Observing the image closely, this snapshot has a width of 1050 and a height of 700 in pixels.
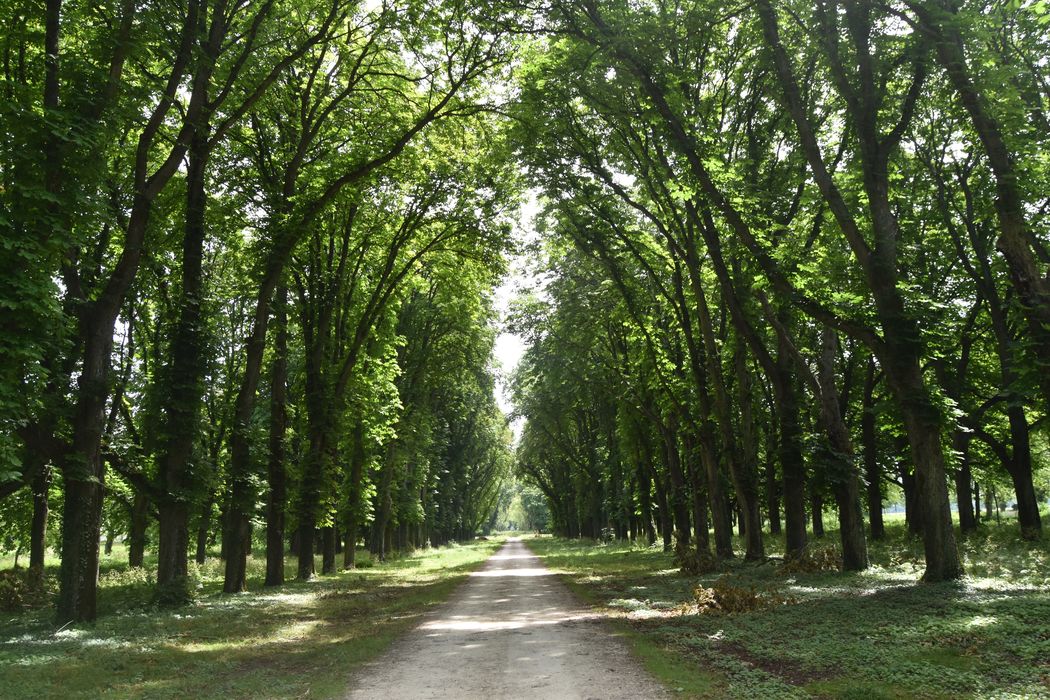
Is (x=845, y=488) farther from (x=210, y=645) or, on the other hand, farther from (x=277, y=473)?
(x=277, y=473)

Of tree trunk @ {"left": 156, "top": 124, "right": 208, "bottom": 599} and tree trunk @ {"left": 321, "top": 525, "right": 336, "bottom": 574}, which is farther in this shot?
tree trunk @ {"left": 321, "top": 525, "right": 336, "bottom": 574}

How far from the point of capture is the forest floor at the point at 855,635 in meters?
7.03

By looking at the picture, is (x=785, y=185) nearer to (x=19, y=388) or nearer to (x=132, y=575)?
(x=19, y=388)

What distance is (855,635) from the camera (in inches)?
363

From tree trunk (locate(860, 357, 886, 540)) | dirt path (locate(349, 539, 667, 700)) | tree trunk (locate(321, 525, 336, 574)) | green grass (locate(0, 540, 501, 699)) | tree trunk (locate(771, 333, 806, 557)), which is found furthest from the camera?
tree trunk (locate(321, 525, 336, 574))

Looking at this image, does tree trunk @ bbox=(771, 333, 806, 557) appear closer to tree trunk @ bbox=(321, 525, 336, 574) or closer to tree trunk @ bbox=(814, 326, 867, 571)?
tree trunk @ bbox=(814, 326, 867, 571)

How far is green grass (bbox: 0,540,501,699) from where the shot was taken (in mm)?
8039

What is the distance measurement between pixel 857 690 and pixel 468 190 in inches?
791

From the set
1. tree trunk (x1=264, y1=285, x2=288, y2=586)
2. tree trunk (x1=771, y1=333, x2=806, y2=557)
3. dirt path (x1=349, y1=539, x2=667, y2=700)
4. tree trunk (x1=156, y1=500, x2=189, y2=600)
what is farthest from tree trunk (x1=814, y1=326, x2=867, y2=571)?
tree trunk (x1=264, y1=285, x2=288, y2=586)

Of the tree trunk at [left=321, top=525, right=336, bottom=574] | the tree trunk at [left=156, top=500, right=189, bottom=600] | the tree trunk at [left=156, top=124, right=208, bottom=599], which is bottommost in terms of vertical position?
the tree trunk at [left=321, top=525, right=336, bottom=574]

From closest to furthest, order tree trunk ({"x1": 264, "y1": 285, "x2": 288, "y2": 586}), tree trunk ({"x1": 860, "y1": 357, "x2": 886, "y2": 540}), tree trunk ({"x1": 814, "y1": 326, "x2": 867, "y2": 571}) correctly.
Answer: tree trunk ({"x1": 814, "y1": 326, "x2": 867, "y2": 571})
tree trunk ({"x1": 264, "y1": 285, "x2": 288, "y2": 586})
tree trunk ({"x1": 860, "y1": 357, "x2": 886, "y2": 540})

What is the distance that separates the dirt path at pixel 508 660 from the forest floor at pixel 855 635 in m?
0.55

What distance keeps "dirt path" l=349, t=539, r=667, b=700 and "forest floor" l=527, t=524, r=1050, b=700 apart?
1.82 ft

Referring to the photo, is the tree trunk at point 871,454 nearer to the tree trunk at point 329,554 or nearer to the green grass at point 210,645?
the green grass at point 210,645
